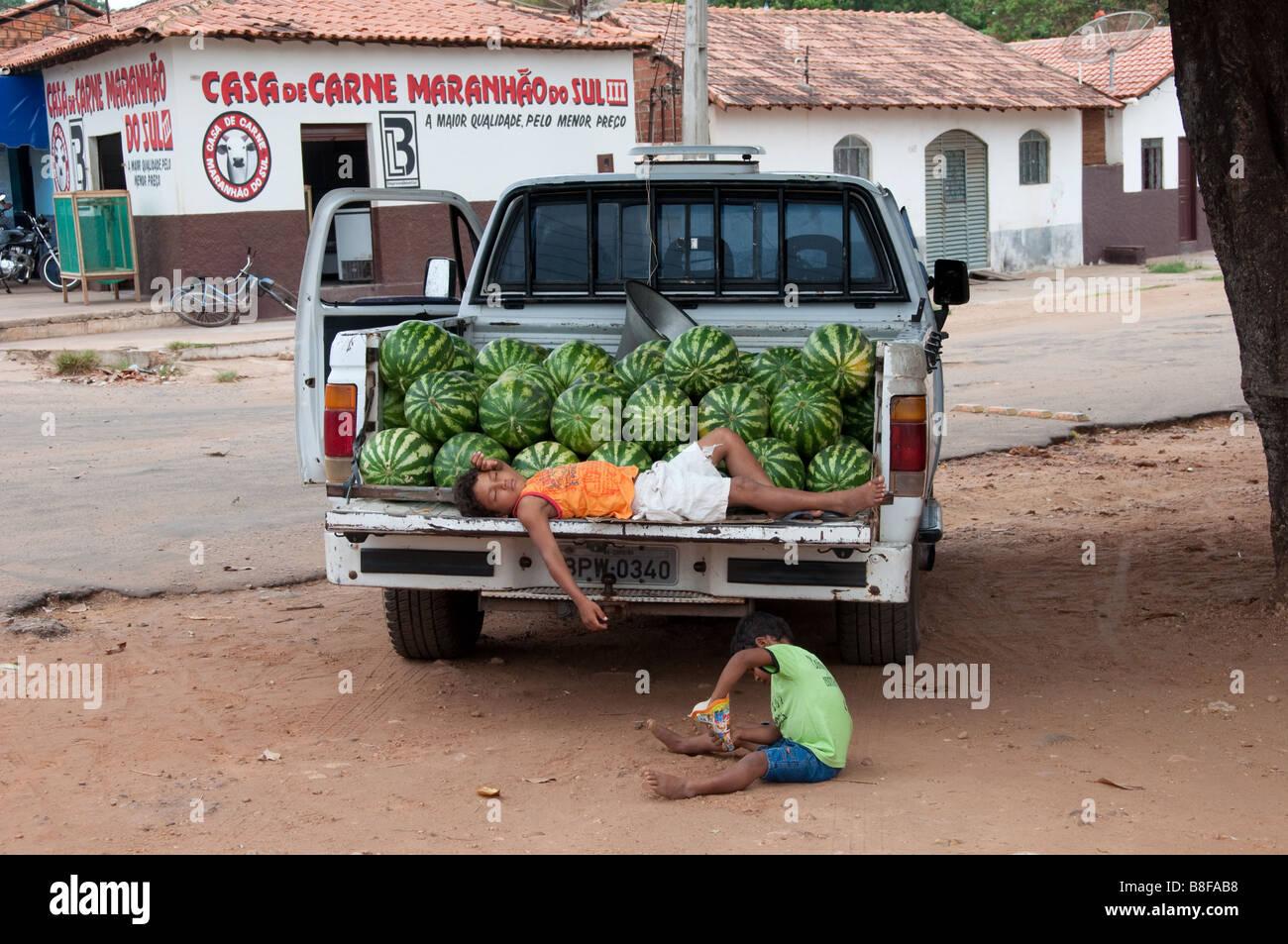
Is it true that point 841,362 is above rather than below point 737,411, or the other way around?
above

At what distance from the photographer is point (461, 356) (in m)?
5.98

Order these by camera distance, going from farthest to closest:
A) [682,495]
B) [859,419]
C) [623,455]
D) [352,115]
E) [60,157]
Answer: [60,157] < [352,115] < [859,419] < [623,455] < [682,495]

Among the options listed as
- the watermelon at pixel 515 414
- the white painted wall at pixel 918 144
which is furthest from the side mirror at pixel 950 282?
the white painted wall at pixel 918 144

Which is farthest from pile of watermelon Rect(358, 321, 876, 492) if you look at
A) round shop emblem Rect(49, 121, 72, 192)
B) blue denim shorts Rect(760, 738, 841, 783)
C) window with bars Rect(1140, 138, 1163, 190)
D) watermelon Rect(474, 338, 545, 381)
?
window with bars Rect(1140, 138, 1163, 190)

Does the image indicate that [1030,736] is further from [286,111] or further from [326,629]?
[286,111]

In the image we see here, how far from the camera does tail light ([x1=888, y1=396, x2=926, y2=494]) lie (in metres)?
5.04

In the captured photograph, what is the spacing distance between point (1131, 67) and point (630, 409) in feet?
98.8

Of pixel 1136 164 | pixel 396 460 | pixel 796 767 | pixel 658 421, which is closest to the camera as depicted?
pixel 796 767

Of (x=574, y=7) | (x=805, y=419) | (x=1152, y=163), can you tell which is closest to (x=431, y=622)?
(x=805, y=419)

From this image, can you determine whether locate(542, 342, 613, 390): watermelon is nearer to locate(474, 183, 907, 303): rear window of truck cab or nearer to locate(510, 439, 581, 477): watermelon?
locate(510, 439, 581, 477): watermelon

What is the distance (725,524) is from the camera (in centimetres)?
489

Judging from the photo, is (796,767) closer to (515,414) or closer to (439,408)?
(515,414)

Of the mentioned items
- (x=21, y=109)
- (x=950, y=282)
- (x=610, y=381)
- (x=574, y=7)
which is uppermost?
(x=574, y=7)

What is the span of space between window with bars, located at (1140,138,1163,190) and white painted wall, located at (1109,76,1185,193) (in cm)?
9
